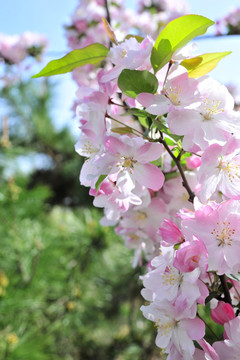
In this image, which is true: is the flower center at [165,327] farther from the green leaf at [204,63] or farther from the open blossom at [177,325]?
the green leaf at [204,63]

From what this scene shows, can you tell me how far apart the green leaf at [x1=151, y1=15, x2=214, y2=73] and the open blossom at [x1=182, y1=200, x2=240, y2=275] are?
14 centimetres

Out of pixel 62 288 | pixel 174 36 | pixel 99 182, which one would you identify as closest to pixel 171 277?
pixel 99 182

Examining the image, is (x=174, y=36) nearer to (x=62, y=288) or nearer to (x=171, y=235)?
(x=171, y=235)

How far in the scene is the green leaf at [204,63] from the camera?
33 cm

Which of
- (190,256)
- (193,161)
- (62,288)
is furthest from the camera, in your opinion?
(62,288)

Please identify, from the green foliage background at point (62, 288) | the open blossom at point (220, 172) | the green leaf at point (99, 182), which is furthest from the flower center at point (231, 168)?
the green foliage background at point (62, 288)

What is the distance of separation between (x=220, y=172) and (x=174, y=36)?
13 cm

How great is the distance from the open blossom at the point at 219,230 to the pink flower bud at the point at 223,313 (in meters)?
0.04

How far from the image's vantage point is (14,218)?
128cm

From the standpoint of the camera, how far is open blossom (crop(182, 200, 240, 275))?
0.29 m

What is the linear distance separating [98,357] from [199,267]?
142 centimetres

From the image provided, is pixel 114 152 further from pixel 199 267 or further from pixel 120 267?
pixel 120 267

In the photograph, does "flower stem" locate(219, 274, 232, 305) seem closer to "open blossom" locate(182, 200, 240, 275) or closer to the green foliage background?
"open blossom" locate(182, 200, 240, 275)

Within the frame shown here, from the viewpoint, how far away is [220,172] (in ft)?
1.02
